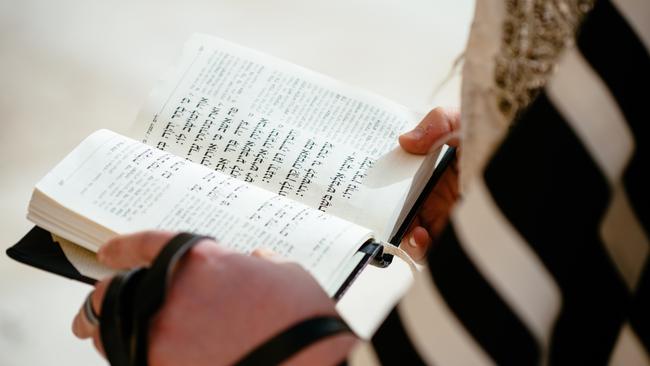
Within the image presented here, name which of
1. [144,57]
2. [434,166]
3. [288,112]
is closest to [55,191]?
[288,112]

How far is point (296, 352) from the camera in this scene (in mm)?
575

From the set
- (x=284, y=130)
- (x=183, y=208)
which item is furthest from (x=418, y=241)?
(x=183, y=208)

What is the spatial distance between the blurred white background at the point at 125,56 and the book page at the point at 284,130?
1.46 feet

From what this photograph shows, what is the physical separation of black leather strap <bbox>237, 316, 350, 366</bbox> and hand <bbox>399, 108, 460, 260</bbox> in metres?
0.37

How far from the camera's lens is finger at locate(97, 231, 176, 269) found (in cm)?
65

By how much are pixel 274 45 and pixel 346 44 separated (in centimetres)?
16

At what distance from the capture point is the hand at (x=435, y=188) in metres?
0.91

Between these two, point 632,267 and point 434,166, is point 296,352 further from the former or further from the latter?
point 434,166

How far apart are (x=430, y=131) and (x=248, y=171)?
0.22 meters

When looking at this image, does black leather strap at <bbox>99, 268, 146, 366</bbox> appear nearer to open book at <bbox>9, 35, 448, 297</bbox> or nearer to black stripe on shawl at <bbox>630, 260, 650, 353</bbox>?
open book at <bbox>9, 35, 448, 297</bbox>

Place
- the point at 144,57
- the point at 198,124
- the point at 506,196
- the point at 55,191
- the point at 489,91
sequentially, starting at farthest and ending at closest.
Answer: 1. the point at 144,57
2. the point at 198,124
3. the point at 55,191
4. the point at 489,91
5. the point at 506,196

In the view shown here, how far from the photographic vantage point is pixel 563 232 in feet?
1.37

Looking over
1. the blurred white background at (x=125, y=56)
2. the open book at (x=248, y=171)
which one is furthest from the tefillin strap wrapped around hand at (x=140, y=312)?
the blurred white background at (x=125, y=56)

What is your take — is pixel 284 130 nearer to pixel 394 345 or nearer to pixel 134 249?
pixel 134 249
